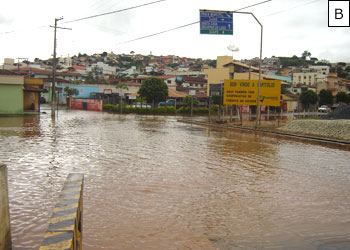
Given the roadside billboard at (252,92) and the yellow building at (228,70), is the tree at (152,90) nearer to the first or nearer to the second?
the yellow building at (228,70)

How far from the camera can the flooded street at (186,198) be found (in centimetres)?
537

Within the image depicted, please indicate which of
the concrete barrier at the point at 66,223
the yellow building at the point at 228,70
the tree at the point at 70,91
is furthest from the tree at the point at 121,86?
the concrete barrier at the point at 66,223

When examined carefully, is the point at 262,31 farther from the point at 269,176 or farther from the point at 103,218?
the point at 103,218

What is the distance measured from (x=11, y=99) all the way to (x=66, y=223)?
123 feet

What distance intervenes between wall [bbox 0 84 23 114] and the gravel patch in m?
27.0

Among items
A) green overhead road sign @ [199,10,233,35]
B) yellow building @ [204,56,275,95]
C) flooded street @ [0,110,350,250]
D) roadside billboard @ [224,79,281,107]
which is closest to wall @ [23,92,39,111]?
roadside billboard @ [224,79,281,107]

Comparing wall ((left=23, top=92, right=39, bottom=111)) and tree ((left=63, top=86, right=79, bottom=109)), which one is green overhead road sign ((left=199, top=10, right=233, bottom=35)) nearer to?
wall ((left=23, top=92, right=39, bottom=111))

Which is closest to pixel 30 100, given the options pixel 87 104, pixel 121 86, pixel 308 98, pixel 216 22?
pixel 87 104

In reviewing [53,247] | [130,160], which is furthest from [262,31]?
[53,247]

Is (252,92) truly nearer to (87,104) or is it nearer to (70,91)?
(87,104)

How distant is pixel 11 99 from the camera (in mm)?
37312

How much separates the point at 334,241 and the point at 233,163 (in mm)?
6503

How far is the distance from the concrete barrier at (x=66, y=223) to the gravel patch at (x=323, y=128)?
1884 centimetres

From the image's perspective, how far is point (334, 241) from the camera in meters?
5.38
